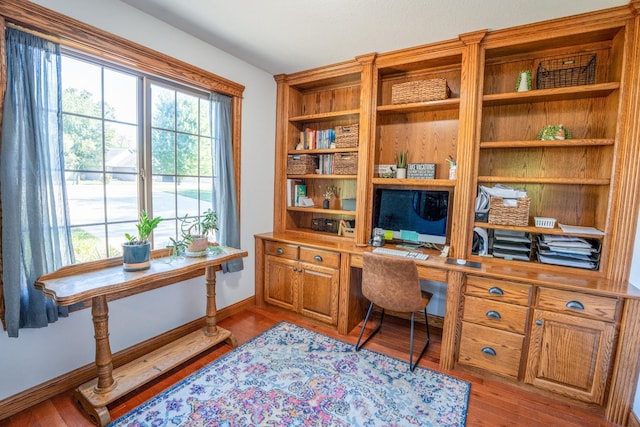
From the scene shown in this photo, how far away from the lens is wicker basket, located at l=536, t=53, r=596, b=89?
208cm

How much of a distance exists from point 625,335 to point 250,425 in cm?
224

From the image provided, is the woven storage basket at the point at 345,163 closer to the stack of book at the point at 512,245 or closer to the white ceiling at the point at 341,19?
the white ceiling at the point at 341,19

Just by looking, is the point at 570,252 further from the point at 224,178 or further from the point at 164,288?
the point at 164,288

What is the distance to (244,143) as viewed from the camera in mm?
2951

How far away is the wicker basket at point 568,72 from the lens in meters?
2.08

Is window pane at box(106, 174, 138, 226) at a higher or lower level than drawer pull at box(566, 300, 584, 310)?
higher

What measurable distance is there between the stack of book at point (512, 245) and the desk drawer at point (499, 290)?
0.38 meters

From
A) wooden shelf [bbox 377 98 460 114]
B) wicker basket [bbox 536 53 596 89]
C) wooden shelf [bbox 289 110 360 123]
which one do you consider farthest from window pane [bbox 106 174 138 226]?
wicker basket [bbox 536 53 596 89]

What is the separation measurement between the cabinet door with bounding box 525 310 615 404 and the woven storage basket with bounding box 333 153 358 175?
1843 mm

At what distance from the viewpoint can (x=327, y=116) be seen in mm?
3004

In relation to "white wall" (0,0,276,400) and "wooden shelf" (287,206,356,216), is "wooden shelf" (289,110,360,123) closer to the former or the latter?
"white wall" (0,0,276,400)

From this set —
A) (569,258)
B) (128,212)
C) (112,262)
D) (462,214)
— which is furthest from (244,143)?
(569,258)

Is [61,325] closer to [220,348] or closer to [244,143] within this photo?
[220,348]

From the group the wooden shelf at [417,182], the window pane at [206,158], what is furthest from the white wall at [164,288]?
the wooden shelf at [417,182]
